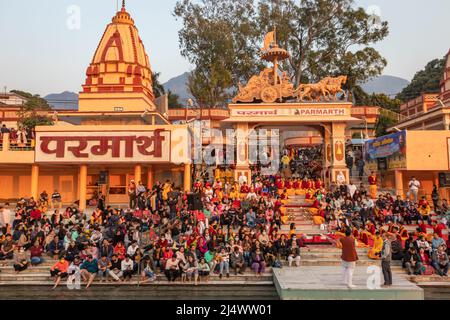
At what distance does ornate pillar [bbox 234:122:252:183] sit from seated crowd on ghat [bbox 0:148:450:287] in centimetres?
372

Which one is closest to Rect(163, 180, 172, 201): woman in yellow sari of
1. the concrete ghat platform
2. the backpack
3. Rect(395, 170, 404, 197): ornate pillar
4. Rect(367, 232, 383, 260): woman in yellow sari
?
the backpack

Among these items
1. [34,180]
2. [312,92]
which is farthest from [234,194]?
[34,180]

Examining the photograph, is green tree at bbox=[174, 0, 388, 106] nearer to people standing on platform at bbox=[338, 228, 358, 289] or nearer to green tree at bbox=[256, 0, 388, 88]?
green tree at bbox=[256, 0, 388, 88]

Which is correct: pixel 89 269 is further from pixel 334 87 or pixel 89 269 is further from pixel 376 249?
pixel 334 87

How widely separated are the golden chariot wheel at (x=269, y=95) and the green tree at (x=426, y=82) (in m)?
46.7

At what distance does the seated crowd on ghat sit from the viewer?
42.8ft

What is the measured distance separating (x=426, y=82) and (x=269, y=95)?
2017 inches

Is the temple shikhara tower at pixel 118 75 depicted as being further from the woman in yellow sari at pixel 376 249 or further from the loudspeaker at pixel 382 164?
the woman in yellow sari at pixel 376 249

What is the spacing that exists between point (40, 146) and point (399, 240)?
1956 cm

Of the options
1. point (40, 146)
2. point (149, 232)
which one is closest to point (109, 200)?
point (40, 146)

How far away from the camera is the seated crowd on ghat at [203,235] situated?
13.0 m

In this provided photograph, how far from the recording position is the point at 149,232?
15883mm
